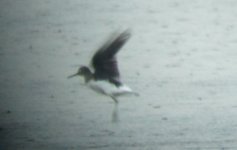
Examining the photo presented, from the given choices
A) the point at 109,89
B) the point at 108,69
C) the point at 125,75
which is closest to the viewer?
the point at 108,69

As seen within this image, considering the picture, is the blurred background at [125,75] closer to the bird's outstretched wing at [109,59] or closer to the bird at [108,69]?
the bird at [108,69]

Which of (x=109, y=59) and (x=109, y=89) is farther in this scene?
(x=109, y=89)

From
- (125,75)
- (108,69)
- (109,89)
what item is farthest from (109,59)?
(125,75)

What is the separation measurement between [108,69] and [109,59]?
0.17 m

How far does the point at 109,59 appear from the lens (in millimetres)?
7359

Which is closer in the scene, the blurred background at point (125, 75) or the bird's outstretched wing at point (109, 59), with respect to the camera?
the bird's outstretched wing at point (109, 59)

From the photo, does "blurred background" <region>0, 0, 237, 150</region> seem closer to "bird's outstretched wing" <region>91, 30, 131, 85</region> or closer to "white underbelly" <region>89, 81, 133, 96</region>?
"white underbelly" <region>89, 81, 133, 96</region>

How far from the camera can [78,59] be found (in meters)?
10.5

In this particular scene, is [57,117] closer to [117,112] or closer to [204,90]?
[117,112]

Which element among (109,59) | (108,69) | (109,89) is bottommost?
(109,89)

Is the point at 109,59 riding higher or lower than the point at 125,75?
higher

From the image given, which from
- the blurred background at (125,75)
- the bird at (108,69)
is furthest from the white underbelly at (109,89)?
the blurred background at (125,75)

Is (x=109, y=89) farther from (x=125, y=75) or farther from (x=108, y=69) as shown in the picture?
(x=125, y=75)

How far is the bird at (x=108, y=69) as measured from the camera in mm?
7266
